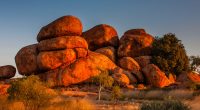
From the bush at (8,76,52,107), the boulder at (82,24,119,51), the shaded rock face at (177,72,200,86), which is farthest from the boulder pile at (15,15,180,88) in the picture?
the bush at (8,76,52,107)

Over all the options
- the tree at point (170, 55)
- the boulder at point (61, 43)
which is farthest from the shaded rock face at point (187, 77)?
the boulder at point (61, 43)

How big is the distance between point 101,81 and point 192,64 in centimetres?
2913

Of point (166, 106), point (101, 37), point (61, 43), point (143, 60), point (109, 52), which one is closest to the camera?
point (166, 106)

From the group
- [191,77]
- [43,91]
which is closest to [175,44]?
[191,77]

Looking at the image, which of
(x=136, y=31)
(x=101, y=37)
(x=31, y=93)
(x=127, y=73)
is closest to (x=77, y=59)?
(x=127, y=73)

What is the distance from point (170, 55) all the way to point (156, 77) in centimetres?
866

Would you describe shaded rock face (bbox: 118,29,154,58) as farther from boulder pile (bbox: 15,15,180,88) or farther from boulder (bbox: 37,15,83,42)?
boulder (bbox: 37,15,83,42)

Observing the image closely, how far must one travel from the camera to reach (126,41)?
2461 inches

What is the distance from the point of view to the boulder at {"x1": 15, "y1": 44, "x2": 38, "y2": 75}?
5500 centimetres

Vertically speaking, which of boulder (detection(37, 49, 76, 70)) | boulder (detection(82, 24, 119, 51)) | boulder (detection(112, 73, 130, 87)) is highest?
boulder (detection(82, 24, 119, 51))

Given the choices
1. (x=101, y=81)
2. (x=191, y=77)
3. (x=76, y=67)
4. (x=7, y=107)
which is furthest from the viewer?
(x=191, y=77)

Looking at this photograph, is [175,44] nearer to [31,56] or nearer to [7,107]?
[31,56]

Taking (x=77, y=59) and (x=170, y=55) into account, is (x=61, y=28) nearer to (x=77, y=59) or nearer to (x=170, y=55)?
(x=77, y=59)

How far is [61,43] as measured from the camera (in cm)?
5356
